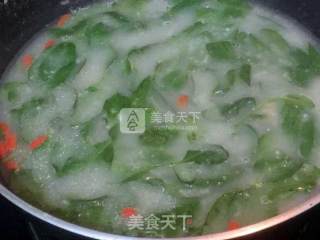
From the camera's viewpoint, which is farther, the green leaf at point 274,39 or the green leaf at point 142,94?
the green leaf at point 274,39

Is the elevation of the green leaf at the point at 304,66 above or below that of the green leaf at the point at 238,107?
below

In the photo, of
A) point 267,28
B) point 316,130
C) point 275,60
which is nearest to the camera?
point 316,130

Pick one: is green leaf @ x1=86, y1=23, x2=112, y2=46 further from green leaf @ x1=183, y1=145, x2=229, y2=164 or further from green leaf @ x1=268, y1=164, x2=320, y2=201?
green leaf @ x1=268, y1=164, x2=320, y2=201

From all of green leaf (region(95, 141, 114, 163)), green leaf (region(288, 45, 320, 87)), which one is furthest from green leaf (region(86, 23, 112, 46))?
green leaf (region(288, 45, 320, 87))

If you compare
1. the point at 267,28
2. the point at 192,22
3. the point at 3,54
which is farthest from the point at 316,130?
the point at 3,54

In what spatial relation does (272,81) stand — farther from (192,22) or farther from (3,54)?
(3,54)

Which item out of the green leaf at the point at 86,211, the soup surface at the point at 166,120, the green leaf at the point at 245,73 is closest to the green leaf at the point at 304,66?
the soup surface at the point at 166,120

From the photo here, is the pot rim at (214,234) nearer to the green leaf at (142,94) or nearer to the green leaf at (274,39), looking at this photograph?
the green leaf at (142,94)
